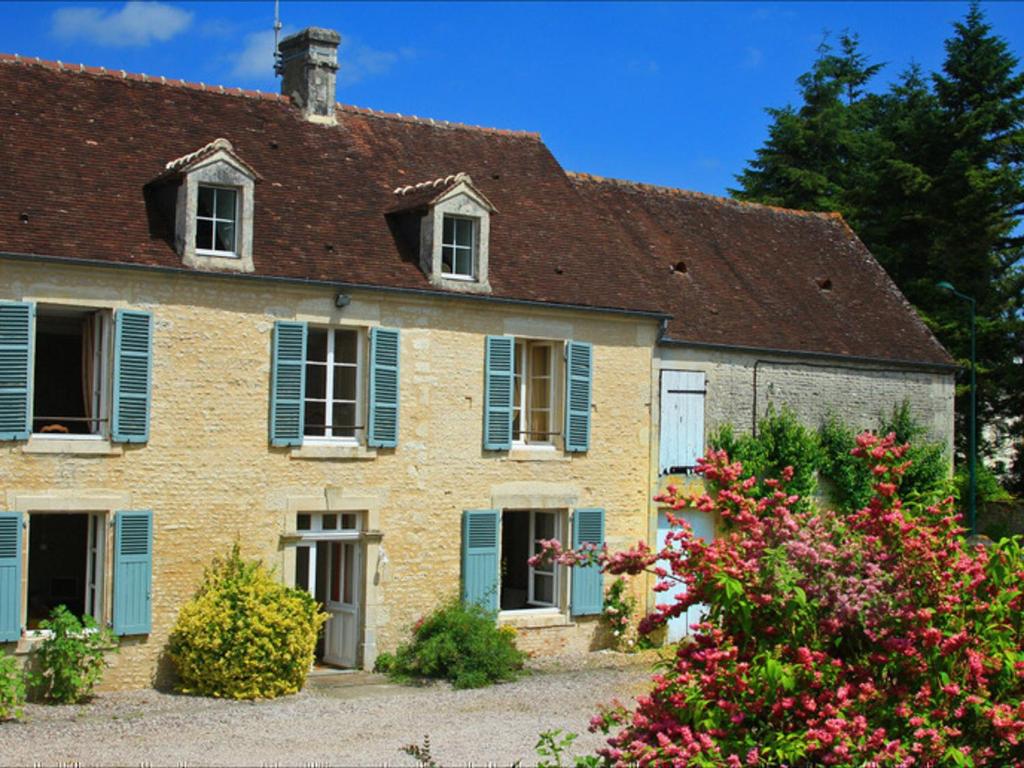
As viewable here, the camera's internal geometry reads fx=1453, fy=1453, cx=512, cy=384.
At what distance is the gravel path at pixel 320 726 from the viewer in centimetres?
1213

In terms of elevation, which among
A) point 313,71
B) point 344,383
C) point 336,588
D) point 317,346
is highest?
point 313,71

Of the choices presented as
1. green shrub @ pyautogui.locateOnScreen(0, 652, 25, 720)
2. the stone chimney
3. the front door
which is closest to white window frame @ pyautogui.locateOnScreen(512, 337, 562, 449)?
the front door

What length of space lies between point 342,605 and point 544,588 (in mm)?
2884

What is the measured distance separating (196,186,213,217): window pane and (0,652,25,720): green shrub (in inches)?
210

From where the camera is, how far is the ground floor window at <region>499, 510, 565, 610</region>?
60.6 ft

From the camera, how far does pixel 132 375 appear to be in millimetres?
15242

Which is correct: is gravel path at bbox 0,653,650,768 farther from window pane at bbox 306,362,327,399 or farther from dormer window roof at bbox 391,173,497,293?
dormer window roof at bbox 391,173,497,293

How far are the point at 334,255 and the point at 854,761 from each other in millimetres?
10619

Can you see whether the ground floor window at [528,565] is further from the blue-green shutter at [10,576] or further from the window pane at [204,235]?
the blue-green shutter at [10,576]

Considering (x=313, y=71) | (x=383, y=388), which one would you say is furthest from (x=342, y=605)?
(x=313, y=71)

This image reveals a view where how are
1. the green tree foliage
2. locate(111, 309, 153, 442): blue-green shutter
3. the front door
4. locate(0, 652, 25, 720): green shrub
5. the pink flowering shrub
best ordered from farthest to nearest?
the green tree foliage, the front door, locate(111, 309, 153, 442): blue-green shutter, locate(0, 652, 25, 720): green shrub, the pink flowering shrub

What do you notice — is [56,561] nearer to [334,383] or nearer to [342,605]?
[342,605]

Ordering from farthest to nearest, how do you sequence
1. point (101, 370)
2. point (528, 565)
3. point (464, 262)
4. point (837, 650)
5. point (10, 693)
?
point (528, 565), point (464, 262), point (101, 370), point (10, 693), point (837, 650)

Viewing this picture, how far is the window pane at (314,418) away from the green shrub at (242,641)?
209cm
